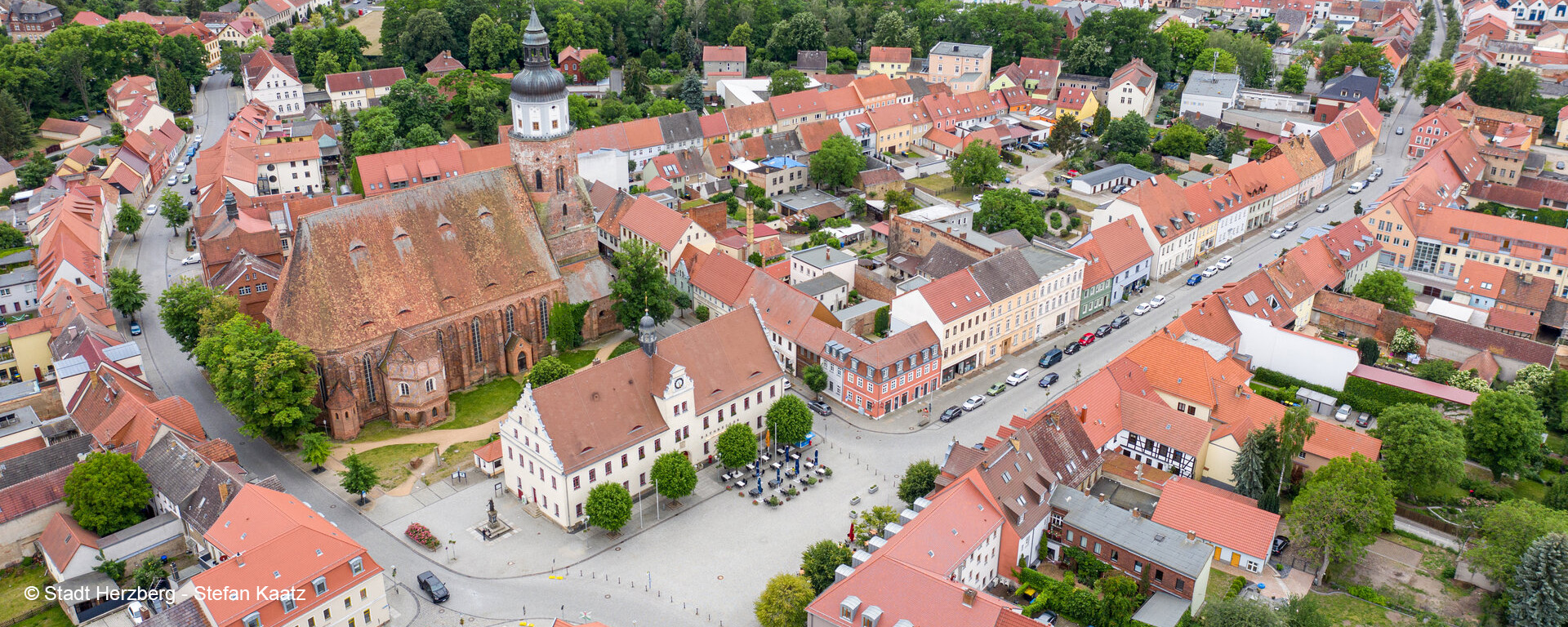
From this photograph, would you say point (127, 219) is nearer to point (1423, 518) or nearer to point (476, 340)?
point (476, 340)

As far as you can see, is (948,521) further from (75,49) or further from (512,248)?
(75,49)

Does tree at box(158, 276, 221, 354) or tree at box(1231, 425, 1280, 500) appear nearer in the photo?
tree at box(1231, 425, 1280, 500)

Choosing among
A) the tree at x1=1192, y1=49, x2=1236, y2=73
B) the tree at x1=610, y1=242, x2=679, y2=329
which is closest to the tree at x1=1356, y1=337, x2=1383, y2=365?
the tree at x1=610, y1=242, x2=679, y2=329

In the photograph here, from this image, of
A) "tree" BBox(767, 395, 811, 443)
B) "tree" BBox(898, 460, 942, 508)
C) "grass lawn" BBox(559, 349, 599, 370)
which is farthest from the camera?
"grass lawn" BBox(559, 349, 599, 370)

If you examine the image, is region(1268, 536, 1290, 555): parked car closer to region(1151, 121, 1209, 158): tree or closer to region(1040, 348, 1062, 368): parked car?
region(1040, 348, 1062, 368): parked car

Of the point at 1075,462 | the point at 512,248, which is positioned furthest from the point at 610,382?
the point at 1075,462

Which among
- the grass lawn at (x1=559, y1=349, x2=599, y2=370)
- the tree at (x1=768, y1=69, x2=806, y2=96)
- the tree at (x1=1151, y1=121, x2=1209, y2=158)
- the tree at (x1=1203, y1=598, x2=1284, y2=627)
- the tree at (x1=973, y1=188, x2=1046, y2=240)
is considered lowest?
the grass lawn at (x1=559, y1=349, x2=599, y2=370)
